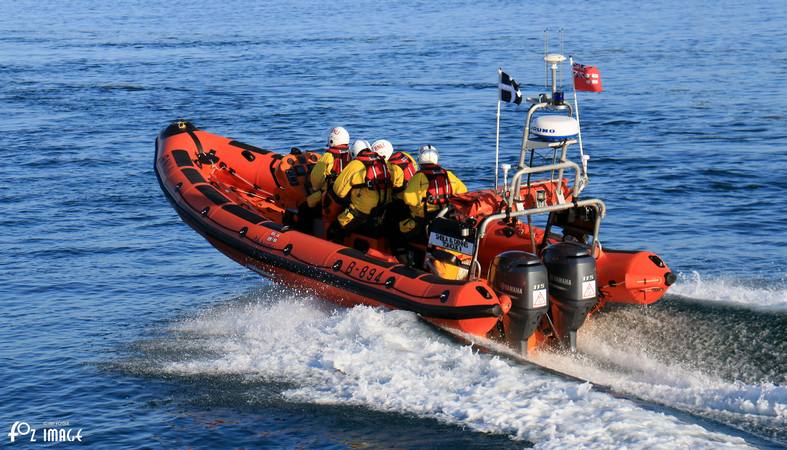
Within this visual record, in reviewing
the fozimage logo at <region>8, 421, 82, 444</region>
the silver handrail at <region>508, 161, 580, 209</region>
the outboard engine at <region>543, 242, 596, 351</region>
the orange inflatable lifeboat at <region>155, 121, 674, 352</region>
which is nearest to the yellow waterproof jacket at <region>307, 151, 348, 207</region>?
the orange inflatable lifeboat at <region>155, 121, 674, 352</region>

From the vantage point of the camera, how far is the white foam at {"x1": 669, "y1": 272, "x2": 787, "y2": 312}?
760cm

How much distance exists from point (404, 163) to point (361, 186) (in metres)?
0.38

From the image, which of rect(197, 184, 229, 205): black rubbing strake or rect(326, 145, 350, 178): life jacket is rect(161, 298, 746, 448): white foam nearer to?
rect(197, 184, 229, 205): black rubbing strake

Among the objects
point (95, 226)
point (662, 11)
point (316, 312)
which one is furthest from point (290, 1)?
point (316, 312)

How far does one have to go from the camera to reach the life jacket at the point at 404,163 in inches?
328

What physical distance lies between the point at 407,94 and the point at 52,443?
1340 cm

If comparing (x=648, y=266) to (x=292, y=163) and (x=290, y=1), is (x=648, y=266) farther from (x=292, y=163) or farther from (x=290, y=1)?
(x=290, y=1)

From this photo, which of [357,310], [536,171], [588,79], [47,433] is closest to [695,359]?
[536,171]

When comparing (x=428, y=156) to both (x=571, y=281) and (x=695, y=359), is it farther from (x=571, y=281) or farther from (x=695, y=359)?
(x=695, y=359)

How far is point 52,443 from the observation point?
6902mm

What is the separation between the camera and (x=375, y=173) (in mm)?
8164

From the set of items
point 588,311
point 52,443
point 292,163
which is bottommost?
point 52,443

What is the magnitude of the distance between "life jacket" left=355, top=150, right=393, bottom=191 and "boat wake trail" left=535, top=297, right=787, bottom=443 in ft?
5.67

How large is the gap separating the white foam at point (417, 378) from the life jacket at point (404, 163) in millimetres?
1154
